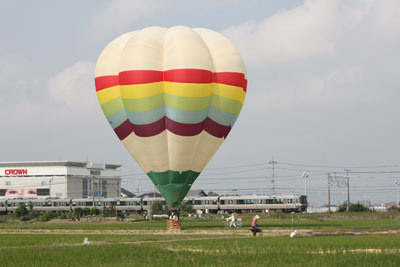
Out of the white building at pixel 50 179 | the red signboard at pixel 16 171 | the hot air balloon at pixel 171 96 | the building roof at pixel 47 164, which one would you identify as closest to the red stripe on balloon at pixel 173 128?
the hot air balloon at pixel 171 96

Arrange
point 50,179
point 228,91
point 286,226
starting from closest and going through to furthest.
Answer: point 228,91 < point 286,226 < point 50,179

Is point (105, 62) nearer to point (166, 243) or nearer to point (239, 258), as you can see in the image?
point (166, 243)

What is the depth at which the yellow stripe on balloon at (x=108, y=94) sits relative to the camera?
4278 cm

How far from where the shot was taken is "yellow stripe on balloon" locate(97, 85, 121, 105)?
140 ft

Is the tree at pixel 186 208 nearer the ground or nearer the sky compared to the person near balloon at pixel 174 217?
nearer the ground

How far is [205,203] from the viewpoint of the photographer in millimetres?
107875

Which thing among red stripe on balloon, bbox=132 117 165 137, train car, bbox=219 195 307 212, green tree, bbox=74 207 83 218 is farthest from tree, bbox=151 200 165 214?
red stripe on balloon, bbox=132 117 165 137

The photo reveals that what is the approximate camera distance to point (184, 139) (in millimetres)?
41719

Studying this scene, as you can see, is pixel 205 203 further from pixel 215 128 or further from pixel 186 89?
pixel 186 89

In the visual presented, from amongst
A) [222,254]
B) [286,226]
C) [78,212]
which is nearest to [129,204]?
[78,212]

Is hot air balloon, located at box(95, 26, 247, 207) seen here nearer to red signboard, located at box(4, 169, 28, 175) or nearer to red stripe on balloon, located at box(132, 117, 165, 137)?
red stripe on balloon, located at box(132, 117, 165, 137)

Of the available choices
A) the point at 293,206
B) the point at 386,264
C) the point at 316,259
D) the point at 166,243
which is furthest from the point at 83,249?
the point at 293,206

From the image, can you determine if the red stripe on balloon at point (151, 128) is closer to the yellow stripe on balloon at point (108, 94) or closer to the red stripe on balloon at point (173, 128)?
the red stripe on balloon at point (173, 128)

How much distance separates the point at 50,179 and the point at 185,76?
5809 inches
